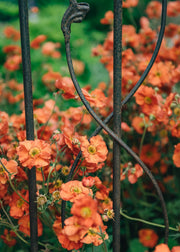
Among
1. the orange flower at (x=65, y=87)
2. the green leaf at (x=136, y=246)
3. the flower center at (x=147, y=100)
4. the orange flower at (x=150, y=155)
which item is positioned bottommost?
the green leaf at (x=136, y=246)

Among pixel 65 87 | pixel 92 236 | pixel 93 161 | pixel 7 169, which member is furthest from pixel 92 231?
pixel 65 87

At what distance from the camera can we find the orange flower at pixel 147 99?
43.8 inches

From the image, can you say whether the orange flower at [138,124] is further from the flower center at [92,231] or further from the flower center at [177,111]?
the flower center at [92,231]

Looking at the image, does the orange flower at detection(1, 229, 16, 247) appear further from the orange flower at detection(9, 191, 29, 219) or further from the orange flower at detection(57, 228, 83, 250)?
the orange flower at detection(57, 228, 83, 250)

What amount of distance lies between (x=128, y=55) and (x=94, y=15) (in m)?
2.58

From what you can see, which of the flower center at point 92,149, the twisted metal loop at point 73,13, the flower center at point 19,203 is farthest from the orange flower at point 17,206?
the twisted metal loop at point 73,13

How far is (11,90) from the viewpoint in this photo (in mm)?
2209

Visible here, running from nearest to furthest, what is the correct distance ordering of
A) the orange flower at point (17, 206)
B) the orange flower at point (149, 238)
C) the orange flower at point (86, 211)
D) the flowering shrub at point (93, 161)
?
the orange flower at point (86, 211)
the flowering shrub at point (93, 161)
the orange flower at point (17, 206)
the orange flower at point (149, 238)

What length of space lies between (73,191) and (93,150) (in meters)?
0.12

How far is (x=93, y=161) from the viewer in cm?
80

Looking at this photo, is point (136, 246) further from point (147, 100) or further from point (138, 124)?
point (147, 100)

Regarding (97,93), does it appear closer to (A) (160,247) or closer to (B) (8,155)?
(B) (8,155)

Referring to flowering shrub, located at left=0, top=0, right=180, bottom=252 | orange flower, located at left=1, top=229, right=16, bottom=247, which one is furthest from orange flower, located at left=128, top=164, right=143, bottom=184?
orange flower, located at left=1, top=229, right=16, bottom=247

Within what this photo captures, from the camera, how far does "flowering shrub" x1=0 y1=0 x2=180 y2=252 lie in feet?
2.50
